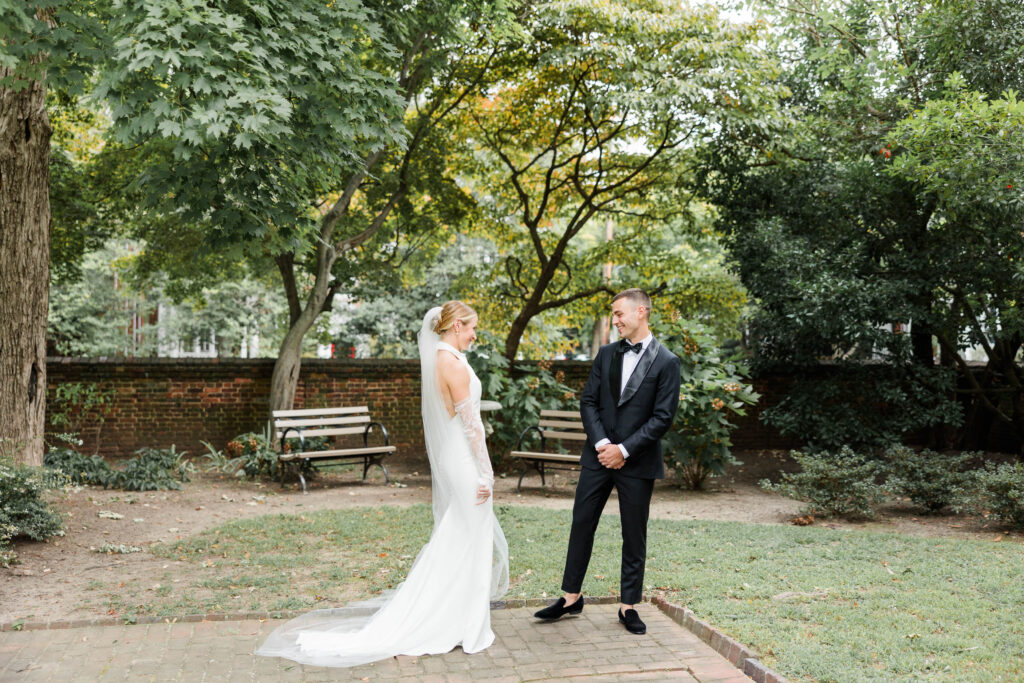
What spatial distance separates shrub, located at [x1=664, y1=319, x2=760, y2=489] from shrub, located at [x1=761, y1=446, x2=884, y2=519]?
5.25 feet

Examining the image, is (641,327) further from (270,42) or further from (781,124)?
(781,124)

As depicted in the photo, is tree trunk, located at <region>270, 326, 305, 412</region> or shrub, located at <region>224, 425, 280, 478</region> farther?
tree trunk, located at <region>270, 326, 305, 412</region>

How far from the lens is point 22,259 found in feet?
26.2

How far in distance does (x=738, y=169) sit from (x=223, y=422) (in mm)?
9613

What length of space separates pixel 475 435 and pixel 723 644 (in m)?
1.89

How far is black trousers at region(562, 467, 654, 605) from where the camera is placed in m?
4.93

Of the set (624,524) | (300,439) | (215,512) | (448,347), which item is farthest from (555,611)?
(300,439)

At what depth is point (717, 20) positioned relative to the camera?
12109mm

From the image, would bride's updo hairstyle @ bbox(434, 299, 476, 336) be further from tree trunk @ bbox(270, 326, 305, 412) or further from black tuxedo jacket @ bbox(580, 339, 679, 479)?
tree trunk @ bbox(270, 326, 305, 412)

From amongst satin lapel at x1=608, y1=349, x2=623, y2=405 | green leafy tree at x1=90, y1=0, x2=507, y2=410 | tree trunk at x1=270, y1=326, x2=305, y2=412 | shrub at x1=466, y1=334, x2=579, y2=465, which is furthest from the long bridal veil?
tree trunk at x1=270, y1=326, x2=305, y2=412

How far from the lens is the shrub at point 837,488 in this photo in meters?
8.22

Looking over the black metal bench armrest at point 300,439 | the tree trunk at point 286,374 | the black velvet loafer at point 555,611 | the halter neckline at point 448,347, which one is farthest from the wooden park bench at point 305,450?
the halter neckline at point 448,347

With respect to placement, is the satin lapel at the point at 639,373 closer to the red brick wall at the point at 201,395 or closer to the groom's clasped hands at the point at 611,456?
the groom's clasped hands at the point at 611,456

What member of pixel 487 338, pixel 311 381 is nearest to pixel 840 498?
pixel 487 338
